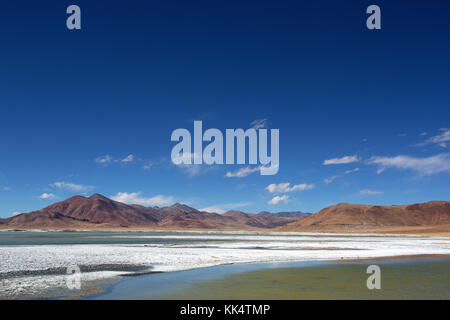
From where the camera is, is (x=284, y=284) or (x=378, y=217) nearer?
(x=284, y=284)

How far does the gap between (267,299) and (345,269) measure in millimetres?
10411

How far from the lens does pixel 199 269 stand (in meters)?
21.7

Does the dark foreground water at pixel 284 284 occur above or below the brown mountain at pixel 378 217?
above

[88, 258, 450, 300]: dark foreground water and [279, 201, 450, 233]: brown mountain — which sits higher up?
[88, 258, 450, 300]: dark foreground water

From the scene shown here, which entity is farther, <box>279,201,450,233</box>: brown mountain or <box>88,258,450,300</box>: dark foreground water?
<box>279,201,450,233</box>: brown mountain

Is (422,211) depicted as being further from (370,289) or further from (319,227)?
(370,289)

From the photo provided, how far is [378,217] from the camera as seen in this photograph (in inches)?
7151

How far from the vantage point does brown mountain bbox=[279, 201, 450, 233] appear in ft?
566

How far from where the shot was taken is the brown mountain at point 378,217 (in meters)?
172

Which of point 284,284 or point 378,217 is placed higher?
point 284,284

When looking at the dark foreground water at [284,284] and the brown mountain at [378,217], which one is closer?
the dark foreground water at [284,284]
